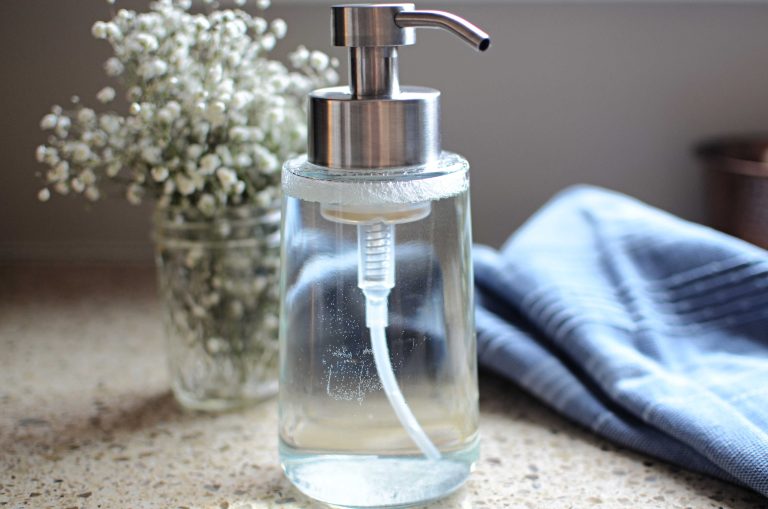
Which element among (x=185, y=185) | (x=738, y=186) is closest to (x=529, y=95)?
(x=738, y=186)

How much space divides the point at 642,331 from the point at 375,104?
308 millimetres

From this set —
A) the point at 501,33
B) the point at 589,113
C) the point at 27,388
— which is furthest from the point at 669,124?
the point at 27,388

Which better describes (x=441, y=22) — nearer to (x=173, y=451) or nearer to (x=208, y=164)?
(x=208, y=164)

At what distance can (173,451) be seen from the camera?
64 centimetres

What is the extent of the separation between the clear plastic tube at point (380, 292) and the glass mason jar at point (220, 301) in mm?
165

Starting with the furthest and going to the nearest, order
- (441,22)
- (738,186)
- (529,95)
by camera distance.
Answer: (529,95), (738,186), (441,22)

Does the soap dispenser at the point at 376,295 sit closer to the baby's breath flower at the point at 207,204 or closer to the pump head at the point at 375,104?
the pump head at the point at 375,104

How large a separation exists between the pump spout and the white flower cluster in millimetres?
157

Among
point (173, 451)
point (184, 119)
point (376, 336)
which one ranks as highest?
point (184, 119)

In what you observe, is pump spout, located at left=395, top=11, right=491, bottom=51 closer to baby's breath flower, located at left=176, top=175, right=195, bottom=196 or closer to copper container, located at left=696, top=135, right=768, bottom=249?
baby's breath flower, located at left=176, top=175, right=195, bottom=196

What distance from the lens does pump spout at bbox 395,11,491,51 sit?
0.48 metres

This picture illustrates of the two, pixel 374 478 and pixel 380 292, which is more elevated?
pixel 380 292

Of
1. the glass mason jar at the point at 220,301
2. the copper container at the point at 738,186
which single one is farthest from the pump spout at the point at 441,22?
the copper container at the point at 738,186

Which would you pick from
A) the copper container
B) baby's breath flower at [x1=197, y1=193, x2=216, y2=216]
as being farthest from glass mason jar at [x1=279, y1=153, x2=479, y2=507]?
the copper container
